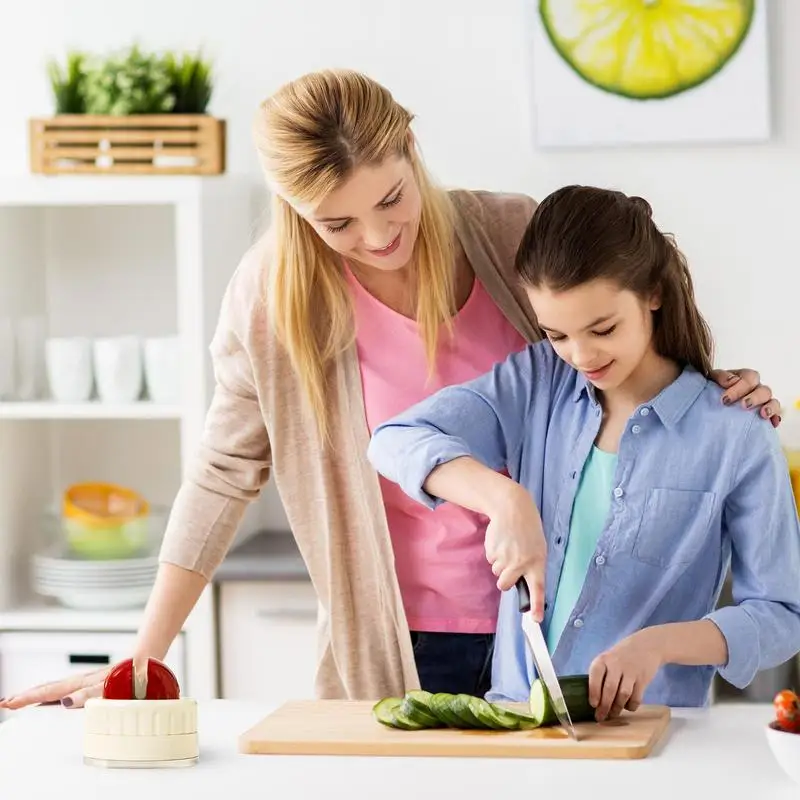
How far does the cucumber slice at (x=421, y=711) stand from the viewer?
1.38m

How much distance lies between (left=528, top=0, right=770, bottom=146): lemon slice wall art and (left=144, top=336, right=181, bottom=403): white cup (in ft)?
3.05

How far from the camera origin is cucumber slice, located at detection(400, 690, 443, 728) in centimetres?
138

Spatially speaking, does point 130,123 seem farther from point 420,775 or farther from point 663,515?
point 420,775

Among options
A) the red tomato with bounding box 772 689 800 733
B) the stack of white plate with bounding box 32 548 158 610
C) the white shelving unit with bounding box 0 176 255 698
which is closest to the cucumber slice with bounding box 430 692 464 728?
the red tomato with bounding box 772 689 800 733

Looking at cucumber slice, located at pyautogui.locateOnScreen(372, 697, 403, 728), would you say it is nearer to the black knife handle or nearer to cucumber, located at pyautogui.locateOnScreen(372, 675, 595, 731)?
cucumber, located at pyautogui.locateOnScreen(372, 675, 595, 731)

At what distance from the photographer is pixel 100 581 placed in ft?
9.22

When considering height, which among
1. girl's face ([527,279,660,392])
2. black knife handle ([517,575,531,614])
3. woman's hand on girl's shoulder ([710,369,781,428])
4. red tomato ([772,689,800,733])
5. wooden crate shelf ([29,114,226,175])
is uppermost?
wooden crate shelf ([29,114,226,175])

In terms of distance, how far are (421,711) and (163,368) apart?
5.30 ft

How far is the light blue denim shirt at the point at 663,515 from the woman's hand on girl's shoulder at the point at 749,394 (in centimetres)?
1

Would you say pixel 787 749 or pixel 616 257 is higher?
pixel 616 257

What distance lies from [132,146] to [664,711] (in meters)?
1.79

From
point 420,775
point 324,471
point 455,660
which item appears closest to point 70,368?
point 324,471

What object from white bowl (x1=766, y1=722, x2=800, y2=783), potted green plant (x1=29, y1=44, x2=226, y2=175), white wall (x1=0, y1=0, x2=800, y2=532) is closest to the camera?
white bowl (x1=766, y1=722, x2=800, y2=783)

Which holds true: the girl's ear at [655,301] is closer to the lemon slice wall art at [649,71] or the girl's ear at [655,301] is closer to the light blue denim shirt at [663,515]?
the light blue denim shirt at [663,515]
